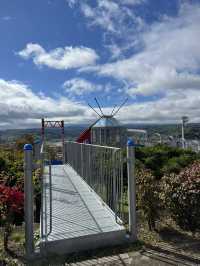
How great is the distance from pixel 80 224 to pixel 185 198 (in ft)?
5.34

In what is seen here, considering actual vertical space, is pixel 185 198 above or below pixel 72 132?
below

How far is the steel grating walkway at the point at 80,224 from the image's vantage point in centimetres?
354

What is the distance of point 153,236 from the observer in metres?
4.14

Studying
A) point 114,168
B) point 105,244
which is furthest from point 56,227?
point 114,168

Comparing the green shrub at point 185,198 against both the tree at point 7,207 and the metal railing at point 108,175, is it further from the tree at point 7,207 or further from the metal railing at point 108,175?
the tree at point 7,207

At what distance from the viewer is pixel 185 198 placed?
13.4 feet

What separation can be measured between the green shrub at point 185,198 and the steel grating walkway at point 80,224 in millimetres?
967

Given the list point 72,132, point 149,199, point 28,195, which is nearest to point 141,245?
point 149,199

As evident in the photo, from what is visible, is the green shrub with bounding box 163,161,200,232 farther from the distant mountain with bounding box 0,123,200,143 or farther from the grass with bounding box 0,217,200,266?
the distant mountain with bounding box 0,123,200,143

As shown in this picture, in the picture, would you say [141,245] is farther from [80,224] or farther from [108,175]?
[108,175]

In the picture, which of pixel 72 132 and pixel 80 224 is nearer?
pixel 80 224

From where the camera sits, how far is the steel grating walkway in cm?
354

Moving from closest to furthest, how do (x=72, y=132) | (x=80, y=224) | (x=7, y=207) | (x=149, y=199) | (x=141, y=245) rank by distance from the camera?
(x=141, y=245), (x=7, y=207), (x=80, y=224), (x=149, y=199), (x=72, y=132)

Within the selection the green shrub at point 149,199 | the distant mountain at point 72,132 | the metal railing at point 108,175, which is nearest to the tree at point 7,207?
the metal railing at point 108,175
